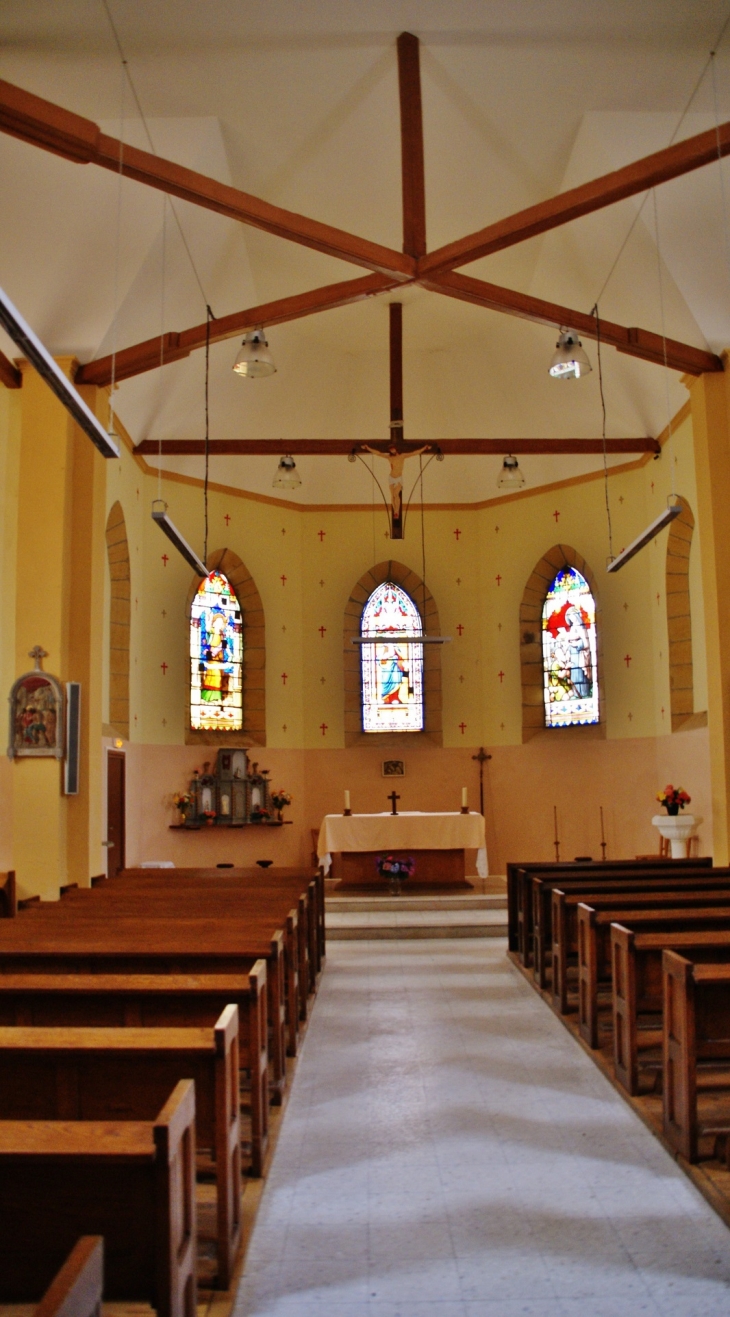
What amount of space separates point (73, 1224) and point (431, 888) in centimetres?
1051

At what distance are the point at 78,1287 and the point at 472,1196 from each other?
2511 mm

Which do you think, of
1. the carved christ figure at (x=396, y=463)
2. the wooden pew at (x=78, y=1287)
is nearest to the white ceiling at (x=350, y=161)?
the carved christ figure at (x=396, y=463)

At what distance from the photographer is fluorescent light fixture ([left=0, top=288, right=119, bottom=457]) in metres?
4.54

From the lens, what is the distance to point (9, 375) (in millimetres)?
9148

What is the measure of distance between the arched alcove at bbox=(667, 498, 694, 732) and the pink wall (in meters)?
0.45

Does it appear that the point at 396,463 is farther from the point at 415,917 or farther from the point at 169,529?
the point at 415,917

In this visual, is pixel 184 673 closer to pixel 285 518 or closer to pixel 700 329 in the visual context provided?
pixel 285 518

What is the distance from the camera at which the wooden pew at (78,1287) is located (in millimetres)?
1496

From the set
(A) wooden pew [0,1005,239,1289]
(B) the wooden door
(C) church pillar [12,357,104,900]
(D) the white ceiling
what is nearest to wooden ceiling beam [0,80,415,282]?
(D) the white ceiling

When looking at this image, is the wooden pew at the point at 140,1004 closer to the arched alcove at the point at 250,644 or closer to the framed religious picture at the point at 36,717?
the framed religious picture at the point at 36,717

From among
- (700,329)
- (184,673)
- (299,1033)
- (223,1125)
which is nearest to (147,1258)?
(223,1125)

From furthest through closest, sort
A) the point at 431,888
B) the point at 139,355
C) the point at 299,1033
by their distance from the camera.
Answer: the point at 431,888 < the point at 139,355 < the point at 299,1033

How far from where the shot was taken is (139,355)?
9617 millimetres

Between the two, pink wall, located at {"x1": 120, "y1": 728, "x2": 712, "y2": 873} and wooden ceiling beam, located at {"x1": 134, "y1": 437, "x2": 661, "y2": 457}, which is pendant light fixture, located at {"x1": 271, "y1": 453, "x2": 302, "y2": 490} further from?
pink wall, located at {"x1": 120, "y1": 728, "x2": 712, "y2": 873}
